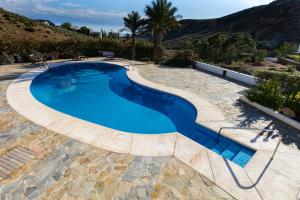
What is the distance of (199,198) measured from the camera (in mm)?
4547

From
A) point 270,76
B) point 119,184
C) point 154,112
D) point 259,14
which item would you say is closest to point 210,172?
point 119,184

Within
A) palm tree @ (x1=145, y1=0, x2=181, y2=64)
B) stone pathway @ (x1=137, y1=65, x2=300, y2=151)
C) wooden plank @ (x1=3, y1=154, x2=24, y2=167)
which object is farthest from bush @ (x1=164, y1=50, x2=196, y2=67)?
wooden plank @ (x1=3, y1=154, x2=24, y2=167)

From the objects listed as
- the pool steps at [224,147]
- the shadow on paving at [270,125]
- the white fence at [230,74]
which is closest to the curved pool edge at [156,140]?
the pool steps at [224,147]

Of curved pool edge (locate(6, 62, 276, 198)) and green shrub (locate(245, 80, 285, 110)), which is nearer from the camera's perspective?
curved pool edge (locate(6, 62, 276, 198))

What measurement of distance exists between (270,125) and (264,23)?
76.6m

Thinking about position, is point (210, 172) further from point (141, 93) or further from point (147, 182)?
point (141, 93)

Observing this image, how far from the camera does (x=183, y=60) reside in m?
20.2

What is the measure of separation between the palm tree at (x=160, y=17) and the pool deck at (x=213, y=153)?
13.6 meters

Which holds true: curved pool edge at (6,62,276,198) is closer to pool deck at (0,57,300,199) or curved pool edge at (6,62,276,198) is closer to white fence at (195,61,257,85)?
pool deck at (0,57,300,199)

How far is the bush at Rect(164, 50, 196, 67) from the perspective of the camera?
65.7 ft

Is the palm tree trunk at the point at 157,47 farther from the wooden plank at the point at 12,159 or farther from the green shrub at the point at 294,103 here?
the wooden plank at the point at 12,159

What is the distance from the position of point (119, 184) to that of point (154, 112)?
5.96 meters

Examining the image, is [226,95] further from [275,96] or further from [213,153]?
[213,153]

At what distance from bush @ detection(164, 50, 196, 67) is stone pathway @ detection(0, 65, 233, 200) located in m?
15.4
